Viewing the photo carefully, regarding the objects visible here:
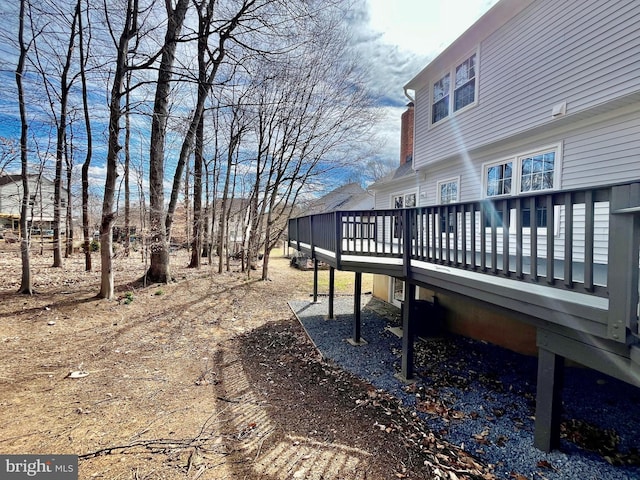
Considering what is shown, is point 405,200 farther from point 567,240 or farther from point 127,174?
point 127,174

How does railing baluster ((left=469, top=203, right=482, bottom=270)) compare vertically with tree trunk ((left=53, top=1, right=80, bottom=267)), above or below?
below

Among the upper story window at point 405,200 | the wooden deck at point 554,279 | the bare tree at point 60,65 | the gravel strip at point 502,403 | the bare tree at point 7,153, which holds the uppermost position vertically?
the bare tree at point 60,65

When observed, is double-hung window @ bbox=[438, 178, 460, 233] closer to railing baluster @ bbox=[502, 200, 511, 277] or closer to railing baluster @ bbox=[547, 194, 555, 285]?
railing baluster @ bbox=[502, 200, 511, 277]

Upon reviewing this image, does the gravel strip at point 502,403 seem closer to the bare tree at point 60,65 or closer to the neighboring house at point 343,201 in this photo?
the bare tree at point 60,65

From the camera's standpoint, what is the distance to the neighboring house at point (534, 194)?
2354 millimetres

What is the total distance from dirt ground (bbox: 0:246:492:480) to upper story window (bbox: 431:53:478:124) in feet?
22.7

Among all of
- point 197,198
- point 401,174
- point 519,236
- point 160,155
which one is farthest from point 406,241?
point 197,198

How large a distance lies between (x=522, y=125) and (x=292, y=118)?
1135cm

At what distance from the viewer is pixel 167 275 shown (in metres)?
10.8

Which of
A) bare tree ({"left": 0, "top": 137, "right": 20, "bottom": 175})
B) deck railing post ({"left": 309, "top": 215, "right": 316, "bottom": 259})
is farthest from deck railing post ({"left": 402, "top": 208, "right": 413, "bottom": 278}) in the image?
bare tree ({"left": 0, "top": 137, "right": 20, "bottom": 175})

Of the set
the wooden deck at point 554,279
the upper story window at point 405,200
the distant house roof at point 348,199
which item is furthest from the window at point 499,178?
the distant house roof at point 348,199

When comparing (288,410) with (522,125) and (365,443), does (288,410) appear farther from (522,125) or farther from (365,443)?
(522,125)

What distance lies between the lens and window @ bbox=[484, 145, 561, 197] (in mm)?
5566

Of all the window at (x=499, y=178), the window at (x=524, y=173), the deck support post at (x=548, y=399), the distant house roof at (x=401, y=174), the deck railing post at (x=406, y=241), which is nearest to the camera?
the deck support post at (x=548, y=399)
